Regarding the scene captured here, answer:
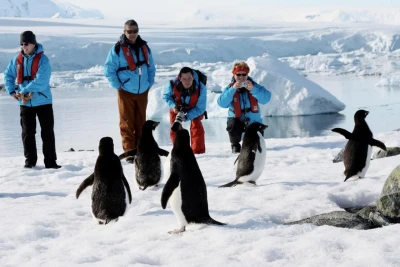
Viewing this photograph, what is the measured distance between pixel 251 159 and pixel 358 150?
77 cm

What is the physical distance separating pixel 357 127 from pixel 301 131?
8.03 m

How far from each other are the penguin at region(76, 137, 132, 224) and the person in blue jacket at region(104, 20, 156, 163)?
2239 mm

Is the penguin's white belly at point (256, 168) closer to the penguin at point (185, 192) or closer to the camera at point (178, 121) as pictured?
the penguin at point (185, 192)

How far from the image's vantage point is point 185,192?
114 inches

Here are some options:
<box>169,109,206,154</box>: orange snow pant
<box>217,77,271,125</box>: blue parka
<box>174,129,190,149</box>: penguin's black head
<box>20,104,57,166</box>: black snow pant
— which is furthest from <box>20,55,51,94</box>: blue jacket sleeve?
<box>174,129,190,149</box>: penguin's black head

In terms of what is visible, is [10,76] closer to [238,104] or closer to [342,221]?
[238,104]

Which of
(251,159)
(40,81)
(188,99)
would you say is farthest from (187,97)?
(251,159)

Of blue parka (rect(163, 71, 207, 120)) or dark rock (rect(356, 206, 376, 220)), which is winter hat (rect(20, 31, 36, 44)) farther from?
dark rock (rect(356, 206, 376, 220))

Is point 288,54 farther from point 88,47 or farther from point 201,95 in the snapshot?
point 201,95

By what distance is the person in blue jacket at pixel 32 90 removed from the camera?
5293 mm

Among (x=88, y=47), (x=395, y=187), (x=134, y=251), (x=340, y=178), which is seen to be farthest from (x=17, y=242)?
(x=88, y=47)

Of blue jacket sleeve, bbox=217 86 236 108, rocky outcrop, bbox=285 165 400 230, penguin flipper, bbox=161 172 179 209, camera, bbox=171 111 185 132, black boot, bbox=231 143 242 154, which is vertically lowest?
black boot, bbox=231 143 242 154

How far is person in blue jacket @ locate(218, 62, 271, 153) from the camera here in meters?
5.82

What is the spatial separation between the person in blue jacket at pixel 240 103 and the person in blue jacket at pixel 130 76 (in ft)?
2.72
